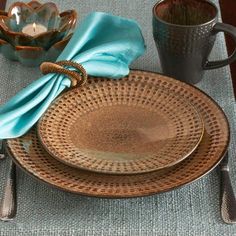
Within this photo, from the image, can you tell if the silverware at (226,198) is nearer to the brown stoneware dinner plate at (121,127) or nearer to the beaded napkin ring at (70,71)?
the brown stoneware dinner plate at (121,127)

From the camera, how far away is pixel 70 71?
756 mm

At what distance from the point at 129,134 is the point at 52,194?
12 centimetres

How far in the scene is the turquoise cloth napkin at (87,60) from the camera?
0.71 metres

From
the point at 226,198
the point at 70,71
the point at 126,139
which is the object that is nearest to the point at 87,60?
the point at 70,71

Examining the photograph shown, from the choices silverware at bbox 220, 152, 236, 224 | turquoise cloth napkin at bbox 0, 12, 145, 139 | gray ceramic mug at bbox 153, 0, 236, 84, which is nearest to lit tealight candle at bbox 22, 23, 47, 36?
turquoise cloth napkin at bbox 0, 12, 145, 139

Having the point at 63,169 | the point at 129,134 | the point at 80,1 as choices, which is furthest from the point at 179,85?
the point at 80,1

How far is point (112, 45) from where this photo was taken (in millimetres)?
835

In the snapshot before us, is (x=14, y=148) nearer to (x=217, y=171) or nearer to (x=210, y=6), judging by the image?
(x=217, y=171)

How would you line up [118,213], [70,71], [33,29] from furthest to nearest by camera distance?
1. [33,29]
2. [70,71]
3. [118,213]

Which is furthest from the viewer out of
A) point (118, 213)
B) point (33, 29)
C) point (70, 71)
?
point (33, 29)

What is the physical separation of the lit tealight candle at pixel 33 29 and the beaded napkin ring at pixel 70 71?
133mm

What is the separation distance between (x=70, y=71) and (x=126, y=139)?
127 millimetres

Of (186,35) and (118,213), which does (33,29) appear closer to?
(186,35)

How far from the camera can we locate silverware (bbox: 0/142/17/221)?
2.04 ft
